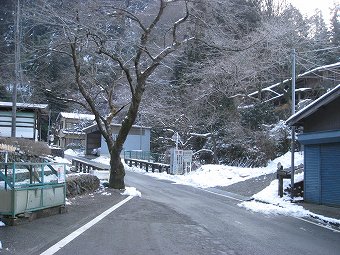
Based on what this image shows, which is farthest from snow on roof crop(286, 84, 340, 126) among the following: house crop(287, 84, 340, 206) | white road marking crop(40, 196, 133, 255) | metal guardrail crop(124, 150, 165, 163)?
metal guardrail crop(124, 150, 165, 163)

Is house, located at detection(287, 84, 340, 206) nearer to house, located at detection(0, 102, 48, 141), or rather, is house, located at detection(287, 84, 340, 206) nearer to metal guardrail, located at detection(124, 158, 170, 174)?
metal guardrail, located at detection(124, 158, 170, 174)

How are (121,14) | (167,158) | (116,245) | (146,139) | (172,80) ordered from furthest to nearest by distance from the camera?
(146,139), (167,158), (172,80), (121,14), (116,245)

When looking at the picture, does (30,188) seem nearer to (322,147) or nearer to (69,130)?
(322,147)

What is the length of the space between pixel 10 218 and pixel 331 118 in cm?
1329

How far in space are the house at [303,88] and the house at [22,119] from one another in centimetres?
1866

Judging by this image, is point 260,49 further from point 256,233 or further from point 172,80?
point 256,233

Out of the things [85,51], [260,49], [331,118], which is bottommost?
[331,118]

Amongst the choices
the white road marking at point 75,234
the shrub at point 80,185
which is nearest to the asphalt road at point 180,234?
the white road marking at point 75,234

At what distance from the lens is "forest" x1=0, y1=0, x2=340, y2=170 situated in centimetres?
1905

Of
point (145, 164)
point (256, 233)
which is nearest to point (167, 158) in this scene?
point (145, 164)

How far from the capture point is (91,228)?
10.2 meters

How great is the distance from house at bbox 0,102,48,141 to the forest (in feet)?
4.35

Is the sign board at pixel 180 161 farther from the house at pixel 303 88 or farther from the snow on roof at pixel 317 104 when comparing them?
the snow on roof at pixel 317 104

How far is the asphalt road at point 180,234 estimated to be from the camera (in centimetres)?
812
